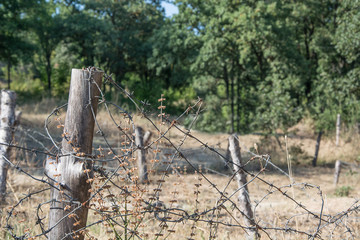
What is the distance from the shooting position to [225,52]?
46.8ft

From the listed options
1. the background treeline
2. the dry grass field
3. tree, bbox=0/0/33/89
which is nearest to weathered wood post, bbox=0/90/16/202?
the dry grass field

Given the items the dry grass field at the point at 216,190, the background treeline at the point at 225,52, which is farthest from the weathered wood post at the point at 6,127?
the background treeline at the point at 225,52

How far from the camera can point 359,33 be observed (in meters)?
12.2

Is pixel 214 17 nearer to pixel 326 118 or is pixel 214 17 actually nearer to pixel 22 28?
pixel 326 118

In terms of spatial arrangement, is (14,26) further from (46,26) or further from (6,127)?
(6,127)

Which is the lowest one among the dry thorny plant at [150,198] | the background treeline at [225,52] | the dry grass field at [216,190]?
the dry grass field at [216,190]

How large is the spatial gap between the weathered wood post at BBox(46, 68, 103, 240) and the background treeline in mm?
6327

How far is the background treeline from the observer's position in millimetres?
12789

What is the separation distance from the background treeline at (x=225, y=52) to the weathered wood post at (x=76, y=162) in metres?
6.33

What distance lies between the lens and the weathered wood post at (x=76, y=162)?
232cm

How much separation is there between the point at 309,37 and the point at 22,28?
1585 cm

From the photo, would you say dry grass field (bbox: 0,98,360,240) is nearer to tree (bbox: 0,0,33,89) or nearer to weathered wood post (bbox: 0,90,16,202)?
weathered wood post (bbox: 0,90,16,202)

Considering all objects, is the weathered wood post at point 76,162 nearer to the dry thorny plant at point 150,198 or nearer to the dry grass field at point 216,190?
the dry thorny plant at point 150,198

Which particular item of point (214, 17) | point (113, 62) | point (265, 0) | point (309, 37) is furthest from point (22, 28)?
point (309, 37)
